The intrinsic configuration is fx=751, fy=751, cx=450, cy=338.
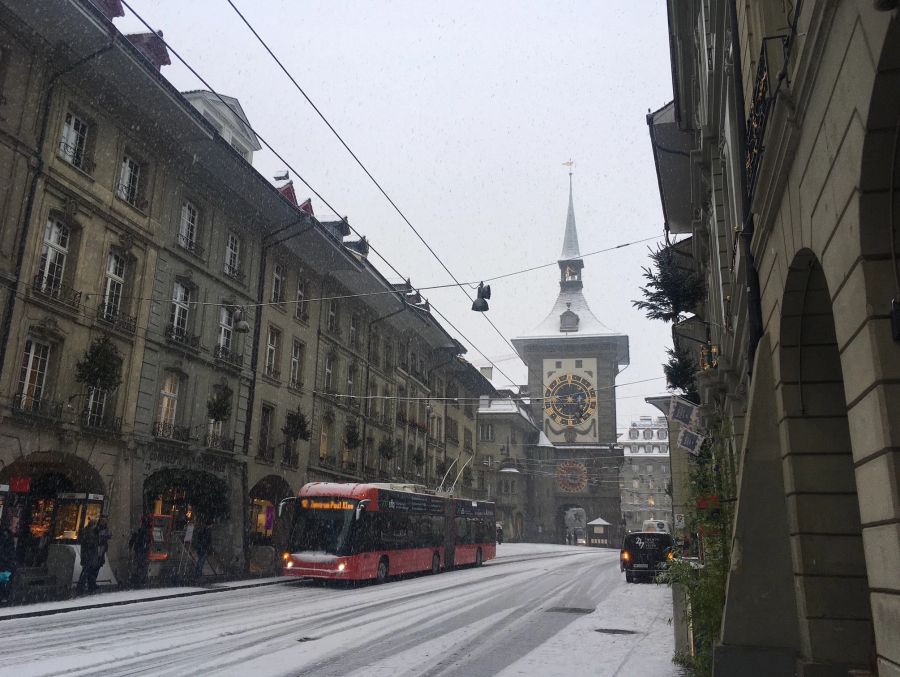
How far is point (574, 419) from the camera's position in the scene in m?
84.1

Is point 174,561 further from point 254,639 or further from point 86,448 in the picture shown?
point 254,639

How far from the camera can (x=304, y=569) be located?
22062 millimetres

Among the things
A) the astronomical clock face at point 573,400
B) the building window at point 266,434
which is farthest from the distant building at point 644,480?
the building window at point 266,434

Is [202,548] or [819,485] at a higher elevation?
[819,485]

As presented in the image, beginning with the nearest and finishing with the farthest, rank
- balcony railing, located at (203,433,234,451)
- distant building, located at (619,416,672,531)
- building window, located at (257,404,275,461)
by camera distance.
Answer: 1. balcony railing, located at (203,433,234,451)
2. building window, located at (257,404,275,461)
3. distant building, located at (619,416,672,531)

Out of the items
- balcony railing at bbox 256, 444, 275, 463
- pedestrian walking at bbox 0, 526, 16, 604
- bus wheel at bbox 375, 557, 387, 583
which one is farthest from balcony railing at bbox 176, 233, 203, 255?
bus wheel at bbox 375, 557, 387, 583

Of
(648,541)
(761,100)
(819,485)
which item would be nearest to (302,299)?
(648,541)

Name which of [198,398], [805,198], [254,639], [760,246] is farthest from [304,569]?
[805,198]

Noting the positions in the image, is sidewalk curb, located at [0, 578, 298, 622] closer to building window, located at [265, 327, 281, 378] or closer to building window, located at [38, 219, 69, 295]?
building window, located at [38, 219, 69, 295]

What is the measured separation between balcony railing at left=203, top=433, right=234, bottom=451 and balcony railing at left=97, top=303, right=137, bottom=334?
4.69m

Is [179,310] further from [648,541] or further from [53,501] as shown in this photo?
[648,541]

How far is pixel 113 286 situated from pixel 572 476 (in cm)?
6601

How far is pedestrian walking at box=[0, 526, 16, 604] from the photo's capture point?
14867mm

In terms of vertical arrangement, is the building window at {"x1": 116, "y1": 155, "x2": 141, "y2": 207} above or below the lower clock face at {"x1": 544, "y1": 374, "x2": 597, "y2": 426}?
below
